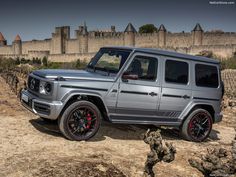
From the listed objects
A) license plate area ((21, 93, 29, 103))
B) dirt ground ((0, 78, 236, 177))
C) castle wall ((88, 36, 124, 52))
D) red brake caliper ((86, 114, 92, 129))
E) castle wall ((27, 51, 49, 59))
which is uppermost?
castle wall ((88, 36, 124, 52))

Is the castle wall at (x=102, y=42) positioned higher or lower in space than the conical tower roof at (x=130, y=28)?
lower

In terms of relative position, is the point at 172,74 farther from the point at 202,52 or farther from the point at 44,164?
the point at 202,52

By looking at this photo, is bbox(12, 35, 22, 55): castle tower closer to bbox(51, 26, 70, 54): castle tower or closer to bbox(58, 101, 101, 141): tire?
bbox(51, 26, 70, 54): castle tower

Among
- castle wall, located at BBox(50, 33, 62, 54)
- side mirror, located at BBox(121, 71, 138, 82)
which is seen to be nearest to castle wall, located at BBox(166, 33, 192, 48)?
castle wall, located at BBox(50, 33, 62, 54)

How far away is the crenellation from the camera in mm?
74188

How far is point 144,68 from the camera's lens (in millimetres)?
8148

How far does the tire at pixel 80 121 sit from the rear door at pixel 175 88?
1.56m

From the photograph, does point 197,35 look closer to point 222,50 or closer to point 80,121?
point 222,50

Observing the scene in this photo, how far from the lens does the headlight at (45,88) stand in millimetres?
7281

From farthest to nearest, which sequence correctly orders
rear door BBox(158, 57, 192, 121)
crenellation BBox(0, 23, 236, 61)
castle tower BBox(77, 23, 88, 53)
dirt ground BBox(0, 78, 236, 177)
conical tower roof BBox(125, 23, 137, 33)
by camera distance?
castle tower BBox(77, 23, 88, 53) < conical tower roof BBox(125, 23, 137, 33) < crenellation BBox(0, 23, 236, 61) < rear door BBox(158, 57, 192, 121) < dirt ground BBox(0, 78, 236, 177)

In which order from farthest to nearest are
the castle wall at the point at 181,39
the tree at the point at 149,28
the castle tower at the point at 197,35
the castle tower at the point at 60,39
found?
the tree at the point at 149,28 < the castle tower at the point at 60,39 < the castle wall at the point at 181,39 < the castle tower at the point at 197,35

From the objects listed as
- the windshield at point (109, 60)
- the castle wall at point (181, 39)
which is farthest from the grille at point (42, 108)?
the castle wall at point (181, 39)

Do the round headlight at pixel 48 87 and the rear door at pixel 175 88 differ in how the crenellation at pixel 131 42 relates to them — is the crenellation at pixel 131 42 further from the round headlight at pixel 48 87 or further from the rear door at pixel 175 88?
the round headlight at pixel 48 87

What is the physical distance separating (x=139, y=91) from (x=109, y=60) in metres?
1.11
